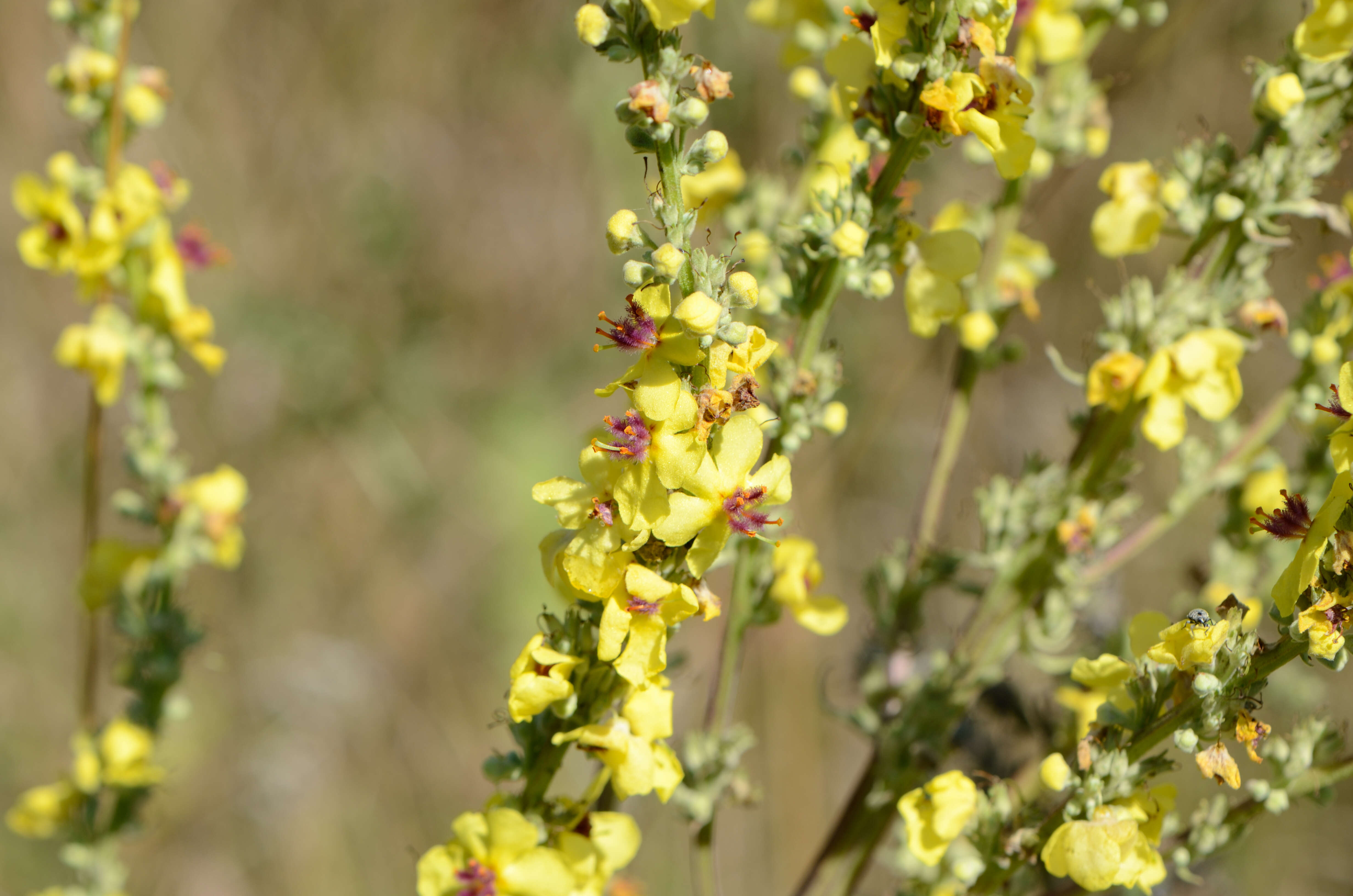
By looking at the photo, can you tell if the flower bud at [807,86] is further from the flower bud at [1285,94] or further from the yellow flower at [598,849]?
the yellow flower at [598,849]

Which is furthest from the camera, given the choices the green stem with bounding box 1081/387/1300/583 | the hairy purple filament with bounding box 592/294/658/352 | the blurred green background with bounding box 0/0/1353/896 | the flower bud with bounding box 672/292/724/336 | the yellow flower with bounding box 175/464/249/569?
the blurred green background with bounding box 0/0/1353/896

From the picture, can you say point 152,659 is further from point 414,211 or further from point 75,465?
point 414,211

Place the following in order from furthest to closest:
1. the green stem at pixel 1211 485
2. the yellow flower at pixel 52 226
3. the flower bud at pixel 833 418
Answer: the yellow flower at pixel 52 226
the green stem at pixel 1211 485
the flower bud at pixel 833 418

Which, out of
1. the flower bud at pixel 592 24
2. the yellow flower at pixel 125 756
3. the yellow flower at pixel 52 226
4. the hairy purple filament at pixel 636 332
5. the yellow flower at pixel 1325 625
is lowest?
the yellow flower at pixel 1325 625

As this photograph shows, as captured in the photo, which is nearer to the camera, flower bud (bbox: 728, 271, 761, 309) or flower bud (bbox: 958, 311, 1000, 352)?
flower bud (bbox: 728, 271, 761, 309)

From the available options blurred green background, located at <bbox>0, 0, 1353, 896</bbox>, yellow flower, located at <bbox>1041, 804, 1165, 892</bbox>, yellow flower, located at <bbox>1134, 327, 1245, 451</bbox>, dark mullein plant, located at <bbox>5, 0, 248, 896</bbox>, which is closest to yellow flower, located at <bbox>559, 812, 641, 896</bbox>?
yellow flower, located at <bbox>1041, 804, 1165, 892</bbox>

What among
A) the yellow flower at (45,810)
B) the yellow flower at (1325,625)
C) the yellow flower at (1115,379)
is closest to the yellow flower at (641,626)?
the yellow flower at (1325,625)

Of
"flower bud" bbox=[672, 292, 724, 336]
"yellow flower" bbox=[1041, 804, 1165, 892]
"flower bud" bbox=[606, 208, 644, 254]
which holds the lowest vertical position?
"yellow flower" bbox=[1041, 804, 1165, 892]

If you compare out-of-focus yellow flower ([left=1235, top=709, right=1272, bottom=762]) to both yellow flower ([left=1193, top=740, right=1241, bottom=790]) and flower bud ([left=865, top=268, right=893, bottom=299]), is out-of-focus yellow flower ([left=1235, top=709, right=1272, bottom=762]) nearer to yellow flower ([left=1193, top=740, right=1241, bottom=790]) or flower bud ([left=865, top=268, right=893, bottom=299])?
yellow flower ([left=1193, top=740, right=1241, bottom=790])
